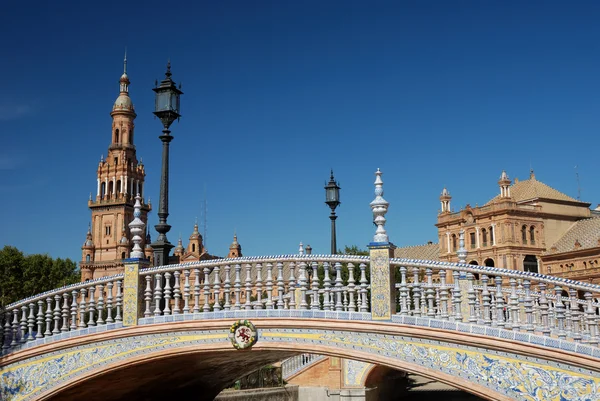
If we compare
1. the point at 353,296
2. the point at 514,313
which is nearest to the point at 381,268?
the point at 353,296

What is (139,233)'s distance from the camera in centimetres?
1090

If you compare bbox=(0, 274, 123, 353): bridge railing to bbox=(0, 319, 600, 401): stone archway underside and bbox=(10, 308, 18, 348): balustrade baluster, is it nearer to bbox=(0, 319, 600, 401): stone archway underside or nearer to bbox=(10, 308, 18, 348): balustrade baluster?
bbox=(10, 308, 18, 348): balustrade baluster

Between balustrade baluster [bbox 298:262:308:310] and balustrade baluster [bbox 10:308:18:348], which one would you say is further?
balustrade baluster [bbox 10:308:18:348]

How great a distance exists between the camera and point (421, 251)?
226 feet

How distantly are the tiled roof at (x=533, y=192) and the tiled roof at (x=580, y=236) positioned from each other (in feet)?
9.48

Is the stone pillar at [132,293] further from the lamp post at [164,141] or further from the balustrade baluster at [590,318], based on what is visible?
the balustrade baluster at [590,318]

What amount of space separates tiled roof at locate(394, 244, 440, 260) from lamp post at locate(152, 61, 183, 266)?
2143 inches

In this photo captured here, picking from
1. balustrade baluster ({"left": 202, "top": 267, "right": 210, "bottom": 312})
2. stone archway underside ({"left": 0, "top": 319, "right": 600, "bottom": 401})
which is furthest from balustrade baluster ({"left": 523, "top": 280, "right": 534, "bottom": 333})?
balustrade baluster ({"left": 202, "top": 267, "right": 210, "bottom": 312})

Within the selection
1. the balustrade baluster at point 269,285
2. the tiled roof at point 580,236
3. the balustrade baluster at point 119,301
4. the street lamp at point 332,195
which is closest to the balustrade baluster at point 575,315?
the balustrade baluster at point 269,285

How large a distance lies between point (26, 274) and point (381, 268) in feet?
157

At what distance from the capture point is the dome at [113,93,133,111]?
265 ft

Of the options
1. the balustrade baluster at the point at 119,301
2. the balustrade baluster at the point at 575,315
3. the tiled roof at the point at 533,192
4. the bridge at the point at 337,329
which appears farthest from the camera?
the tiled roof at the point at 533,192

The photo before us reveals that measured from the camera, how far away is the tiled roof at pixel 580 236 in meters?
52.2

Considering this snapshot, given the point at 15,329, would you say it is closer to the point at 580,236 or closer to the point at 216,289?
the point at 216,289
